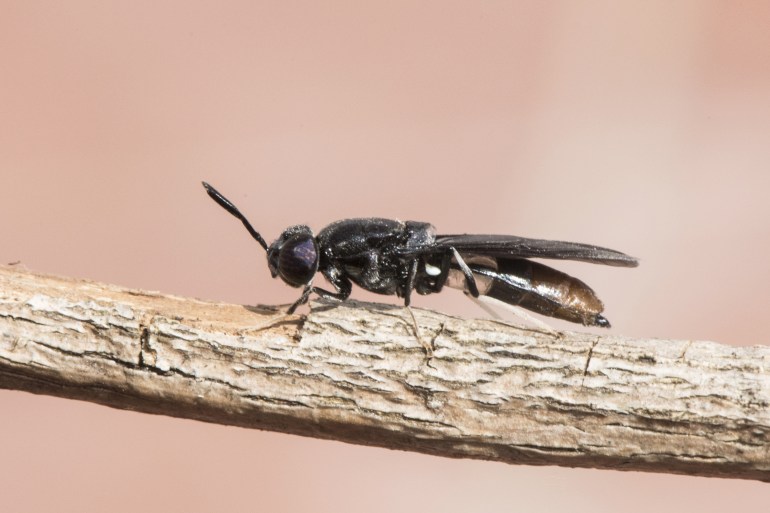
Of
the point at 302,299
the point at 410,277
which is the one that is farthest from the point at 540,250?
the point at 302,299

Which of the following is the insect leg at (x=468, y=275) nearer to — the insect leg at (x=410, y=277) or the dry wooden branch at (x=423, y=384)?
the insect leg at (x=410, y=277)

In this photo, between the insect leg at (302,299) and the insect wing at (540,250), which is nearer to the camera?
the insect leg at (302,299)

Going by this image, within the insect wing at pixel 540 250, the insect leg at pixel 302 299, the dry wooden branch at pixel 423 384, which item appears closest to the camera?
the dry wooden branch at pixel 423 384

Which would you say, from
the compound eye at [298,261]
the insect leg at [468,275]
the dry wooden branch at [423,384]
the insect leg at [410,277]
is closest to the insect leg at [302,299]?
the compound eye at [298,261]

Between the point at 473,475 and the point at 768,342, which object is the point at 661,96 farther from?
the point at 473,475

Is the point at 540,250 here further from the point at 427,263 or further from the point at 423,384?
the point at 423,384

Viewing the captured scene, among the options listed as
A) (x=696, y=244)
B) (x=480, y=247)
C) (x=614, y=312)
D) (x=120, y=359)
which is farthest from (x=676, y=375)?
(x=696, y=244)

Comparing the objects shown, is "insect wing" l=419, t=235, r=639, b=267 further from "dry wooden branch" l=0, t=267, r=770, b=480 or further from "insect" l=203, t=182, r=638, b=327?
"dry wooden branch" l=0, t=267, r=770, b=480
